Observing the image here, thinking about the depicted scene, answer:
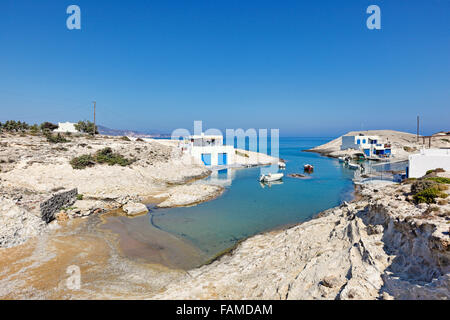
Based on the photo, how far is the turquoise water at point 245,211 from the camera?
14719 mm

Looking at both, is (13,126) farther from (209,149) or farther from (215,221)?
(215,221)

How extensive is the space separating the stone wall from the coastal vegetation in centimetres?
701

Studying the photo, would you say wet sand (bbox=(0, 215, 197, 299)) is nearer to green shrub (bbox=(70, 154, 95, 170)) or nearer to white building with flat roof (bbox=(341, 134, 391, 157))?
green shrub (bbox=(70, 154, 95, 170))

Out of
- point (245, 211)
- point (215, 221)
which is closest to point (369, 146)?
point (245, 211)

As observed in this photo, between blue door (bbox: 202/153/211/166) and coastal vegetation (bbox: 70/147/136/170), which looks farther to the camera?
blue door (bbox: 202/153/211/166)

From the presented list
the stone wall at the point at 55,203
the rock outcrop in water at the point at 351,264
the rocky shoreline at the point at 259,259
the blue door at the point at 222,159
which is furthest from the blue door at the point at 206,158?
the rock outcrop in water at the point at 351,264

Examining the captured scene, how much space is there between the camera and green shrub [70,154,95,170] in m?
24.9

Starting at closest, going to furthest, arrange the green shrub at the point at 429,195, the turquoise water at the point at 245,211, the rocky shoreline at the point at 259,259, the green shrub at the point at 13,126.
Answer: the rocky shoreline at the point at 259,259 → the green shrub at the point at 429,195 → the turquoise water at the point at 245,211 → the green shrub at the point at 13,126

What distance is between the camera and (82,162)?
25500mm

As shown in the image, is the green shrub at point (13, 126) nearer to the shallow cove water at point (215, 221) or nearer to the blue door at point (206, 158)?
the blue door at point (206, 158)

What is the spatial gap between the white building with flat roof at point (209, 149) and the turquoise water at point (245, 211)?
10.7 m

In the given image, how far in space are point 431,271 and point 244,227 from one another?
10.9 metres

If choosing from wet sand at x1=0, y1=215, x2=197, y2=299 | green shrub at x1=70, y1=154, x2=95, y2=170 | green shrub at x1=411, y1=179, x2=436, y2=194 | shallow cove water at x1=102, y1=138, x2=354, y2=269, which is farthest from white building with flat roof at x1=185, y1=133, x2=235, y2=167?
green shrub at x1=411, y1=179, x2=436, y2=194
